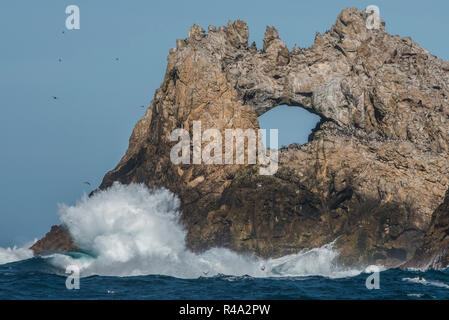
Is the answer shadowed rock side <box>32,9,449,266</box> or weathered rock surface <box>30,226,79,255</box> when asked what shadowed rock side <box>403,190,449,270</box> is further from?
weathered rock surface <box>30,226,79,255</box>

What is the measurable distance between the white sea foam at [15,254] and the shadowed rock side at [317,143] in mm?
11197

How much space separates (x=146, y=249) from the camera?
58656mm

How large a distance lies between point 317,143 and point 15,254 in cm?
3040

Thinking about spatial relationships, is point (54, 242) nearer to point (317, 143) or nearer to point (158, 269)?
point (317, 143)

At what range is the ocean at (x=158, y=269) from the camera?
128ft

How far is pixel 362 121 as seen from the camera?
80.2 metres

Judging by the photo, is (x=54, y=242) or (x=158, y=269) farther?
(x=54, y=242)

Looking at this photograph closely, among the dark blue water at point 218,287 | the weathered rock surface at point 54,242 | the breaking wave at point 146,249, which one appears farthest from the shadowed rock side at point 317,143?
the dark blue water at point 218,287

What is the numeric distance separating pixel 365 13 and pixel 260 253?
31530 millimetres

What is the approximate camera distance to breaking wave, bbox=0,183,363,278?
5362cm

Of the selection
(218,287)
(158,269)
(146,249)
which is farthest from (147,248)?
(218,287)

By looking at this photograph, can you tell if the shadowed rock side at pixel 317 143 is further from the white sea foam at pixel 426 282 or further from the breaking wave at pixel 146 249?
the white sea foam at pixel 426 282
